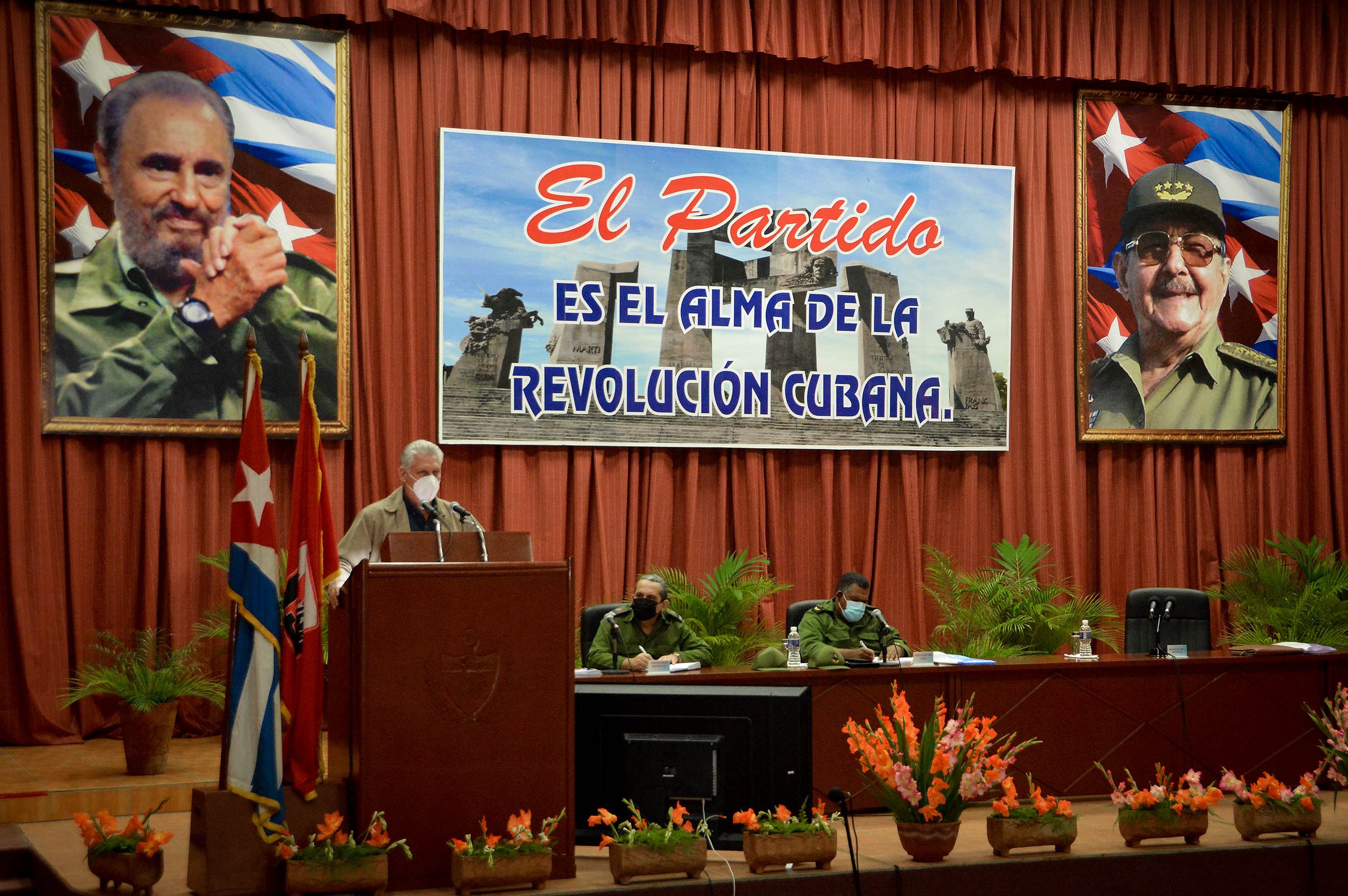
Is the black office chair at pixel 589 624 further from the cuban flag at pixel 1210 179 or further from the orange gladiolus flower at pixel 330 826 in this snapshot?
the cuban flag at pixel 1210 179

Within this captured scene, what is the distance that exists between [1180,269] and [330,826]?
7.35 m

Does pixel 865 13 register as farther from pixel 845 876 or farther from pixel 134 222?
pixel 845 876

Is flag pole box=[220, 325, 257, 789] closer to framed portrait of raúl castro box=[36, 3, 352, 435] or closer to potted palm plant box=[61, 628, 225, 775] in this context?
potted palm plant box=[61, 628, 225, 775]

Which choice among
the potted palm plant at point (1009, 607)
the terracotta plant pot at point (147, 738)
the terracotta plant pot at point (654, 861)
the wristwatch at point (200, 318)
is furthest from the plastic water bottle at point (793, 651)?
the wristwatch at point (200, 318)

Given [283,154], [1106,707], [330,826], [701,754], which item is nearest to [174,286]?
[283,154]

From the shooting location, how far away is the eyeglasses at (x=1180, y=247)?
9133 mm

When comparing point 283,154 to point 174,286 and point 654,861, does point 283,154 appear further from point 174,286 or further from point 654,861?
point 654,861

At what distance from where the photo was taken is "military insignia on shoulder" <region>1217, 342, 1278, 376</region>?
9.24 metres

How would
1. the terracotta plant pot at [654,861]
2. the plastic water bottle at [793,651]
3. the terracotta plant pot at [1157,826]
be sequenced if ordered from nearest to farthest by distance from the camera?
the terracotta plant pot at [654,861], the terracotta plant pot at [1157,826], the plastic water bottle at [793,651]

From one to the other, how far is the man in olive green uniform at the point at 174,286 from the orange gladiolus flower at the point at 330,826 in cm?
400

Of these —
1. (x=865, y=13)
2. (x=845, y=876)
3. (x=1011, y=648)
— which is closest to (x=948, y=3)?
(x=865, y=13)

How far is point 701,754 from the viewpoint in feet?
14.2

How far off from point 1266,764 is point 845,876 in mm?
3003

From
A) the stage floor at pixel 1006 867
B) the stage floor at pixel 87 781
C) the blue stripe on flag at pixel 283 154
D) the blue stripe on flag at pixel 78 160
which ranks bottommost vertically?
the stage floor at pixel 87 781
